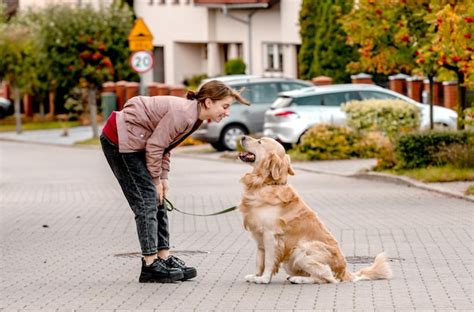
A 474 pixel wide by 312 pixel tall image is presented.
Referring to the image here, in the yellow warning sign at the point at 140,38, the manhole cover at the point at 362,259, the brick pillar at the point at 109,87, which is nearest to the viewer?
the manhole cover at the point at 362,259

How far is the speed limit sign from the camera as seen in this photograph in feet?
125

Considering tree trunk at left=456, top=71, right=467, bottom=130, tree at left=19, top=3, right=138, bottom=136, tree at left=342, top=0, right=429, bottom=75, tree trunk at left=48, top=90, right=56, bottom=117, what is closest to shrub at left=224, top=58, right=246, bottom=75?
tree at left=19, top=3, right=138, bottom=136

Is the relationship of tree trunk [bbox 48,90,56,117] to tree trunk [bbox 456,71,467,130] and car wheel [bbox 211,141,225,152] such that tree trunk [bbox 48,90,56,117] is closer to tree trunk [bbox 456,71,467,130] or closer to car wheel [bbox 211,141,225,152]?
car wheel [bbox 211,141,225,152]

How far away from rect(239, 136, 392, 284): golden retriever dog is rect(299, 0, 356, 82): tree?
36.3 metres

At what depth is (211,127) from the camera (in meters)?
36.1

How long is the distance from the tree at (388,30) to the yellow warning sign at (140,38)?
11811mm

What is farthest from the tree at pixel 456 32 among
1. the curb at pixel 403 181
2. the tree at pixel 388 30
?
the tree at pixel 388 30

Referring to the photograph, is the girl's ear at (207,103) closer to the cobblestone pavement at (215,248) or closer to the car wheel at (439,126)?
the cobblestone pavement at (215,248)

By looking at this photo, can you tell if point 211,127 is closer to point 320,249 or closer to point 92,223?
point 92,223

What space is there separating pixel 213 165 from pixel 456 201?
41.3ft

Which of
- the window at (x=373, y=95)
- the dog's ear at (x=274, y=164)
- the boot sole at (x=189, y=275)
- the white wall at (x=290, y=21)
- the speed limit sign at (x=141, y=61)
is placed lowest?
the boot sole at (x=189, y=275)

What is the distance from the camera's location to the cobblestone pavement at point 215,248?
33.1ft

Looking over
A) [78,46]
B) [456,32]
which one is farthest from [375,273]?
[78,46]

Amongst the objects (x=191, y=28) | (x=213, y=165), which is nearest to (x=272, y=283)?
(x=213, y=165)
